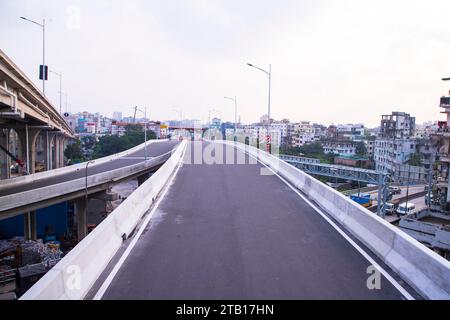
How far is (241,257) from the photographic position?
6707mm

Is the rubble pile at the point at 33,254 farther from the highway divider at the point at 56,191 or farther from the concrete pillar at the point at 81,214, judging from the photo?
the concrete pillar at the point at 81,214

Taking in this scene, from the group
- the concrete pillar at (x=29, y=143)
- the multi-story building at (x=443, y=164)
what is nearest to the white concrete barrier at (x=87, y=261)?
the multi-story building at (x=443, y=164)

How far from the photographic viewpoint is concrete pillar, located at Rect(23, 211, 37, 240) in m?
28.8

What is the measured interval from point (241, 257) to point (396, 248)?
2.80 m

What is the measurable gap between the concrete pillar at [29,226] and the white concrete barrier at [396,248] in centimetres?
2629

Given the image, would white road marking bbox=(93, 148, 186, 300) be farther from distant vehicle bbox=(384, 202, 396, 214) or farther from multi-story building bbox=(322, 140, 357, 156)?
multi-story building bbox=(322, 140, 357, 156)

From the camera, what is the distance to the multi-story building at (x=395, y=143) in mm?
68131

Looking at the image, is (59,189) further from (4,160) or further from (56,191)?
(4,160)

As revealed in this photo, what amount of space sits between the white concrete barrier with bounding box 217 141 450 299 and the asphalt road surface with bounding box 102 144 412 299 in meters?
0.38

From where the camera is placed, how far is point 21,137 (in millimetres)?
36469

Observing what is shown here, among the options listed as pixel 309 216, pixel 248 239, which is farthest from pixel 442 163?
pixel 248 239

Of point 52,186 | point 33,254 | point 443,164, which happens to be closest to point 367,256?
point 33,254

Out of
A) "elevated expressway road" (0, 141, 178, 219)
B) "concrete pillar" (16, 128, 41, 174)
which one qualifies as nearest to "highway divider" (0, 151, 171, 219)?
"elevated expressway road" (0, 141, 178, 219)
